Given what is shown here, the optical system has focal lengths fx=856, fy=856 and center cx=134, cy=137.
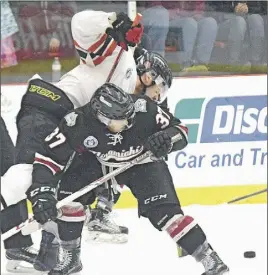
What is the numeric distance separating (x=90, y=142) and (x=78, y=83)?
0.14 meters

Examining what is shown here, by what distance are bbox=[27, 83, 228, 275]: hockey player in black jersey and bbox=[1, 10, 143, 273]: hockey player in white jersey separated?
4cm

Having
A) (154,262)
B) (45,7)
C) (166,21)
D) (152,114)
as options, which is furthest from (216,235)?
(45,7)

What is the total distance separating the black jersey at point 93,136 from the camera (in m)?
2.00

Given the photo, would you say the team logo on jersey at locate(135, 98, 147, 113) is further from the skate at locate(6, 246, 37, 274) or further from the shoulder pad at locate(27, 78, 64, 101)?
the skate at locate(6, 246, 37, 274)

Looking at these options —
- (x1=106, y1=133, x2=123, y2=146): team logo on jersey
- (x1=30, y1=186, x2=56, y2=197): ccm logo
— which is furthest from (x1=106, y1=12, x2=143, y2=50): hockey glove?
(x1=30, y1=186, x2=56, y2=197): ccm logo

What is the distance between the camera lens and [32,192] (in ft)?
6.57

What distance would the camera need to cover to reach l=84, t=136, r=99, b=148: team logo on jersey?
202 cm

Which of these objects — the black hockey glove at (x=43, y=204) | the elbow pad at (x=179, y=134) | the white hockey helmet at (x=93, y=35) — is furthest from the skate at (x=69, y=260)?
the white hockey helmet at (x=93, y=35)

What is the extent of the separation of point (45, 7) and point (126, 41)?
1.06ft

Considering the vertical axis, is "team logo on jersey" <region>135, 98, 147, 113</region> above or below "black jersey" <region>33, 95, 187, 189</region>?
above

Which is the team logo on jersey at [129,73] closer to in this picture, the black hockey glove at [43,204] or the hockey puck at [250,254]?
the black hockey glove at [43,204]

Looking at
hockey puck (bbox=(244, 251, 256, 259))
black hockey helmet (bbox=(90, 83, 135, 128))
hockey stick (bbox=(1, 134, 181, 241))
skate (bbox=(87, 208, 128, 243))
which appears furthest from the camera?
hockey puck (bbox=(244, 251, 256, 259))

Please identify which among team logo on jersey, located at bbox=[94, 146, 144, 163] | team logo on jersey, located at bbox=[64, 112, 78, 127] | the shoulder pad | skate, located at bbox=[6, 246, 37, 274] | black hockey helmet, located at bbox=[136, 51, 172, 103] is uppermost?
black hockey helmet, located at bbox=[136, 51, 172, 103]

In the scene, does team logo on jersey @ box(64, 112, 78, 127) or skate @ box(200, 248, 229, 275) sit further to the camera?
skate @ box(200, 248, 229, 275)
